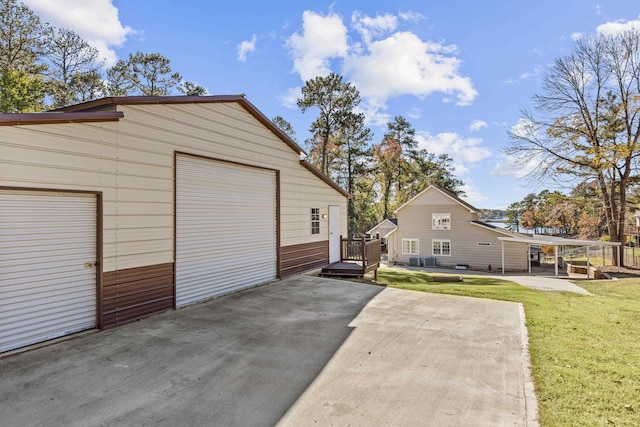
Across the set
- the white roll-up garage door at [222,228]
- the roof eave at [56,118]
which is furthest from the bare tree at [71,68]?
the roof eave at [56,118]

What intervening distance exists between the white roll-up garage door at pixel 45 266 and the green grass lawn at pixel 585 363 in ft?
19.7

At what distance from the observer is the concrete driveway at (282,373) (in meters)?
2.92

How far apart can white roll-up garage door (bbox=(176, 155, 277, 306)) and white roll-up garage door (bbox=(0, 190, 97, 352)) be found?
5.49ft

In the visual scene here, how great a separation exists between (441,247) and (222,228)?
21410 millimetres

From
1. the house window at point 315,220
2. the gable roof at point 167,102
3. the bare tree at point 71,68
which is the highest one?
the bare tree at point 71,68

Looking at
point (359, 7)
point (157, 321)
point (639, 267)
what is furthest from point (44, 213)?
point (639, 267)

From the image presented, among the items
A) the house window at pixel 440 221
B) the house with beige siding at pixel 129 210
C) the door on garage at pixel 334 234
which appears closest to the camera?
the house with beige siding at pixel 129 210

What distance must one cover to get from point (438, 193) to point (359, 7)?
50.4 feet

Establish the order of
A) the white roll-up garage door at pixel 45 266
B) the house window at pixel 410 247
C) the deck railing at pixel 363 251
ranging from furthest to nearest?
1. the house window at pixel 410 247
2. the deck railing at pixel 363 251
3. the white roll-up garage door at pixel 45 266

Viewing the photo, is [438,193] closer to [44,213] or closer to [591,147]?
[591,147]

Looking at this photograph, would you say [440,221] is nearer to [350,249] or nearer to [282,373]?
[350,249]

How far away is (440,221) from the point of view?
2541 cm

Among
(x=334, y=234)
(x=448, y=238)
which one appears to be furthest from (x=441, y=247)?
(x=334, y=234)

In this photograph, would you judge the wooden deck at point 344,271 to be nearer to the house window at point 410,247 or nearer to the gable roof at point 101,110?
the gable roof at point 101,110
